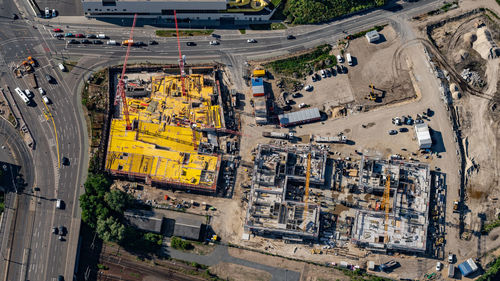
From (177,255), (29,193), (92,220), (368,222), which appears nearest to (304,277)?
(368,222)

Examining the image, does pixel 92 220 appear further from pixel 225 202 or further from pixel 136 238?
pixel 225 202

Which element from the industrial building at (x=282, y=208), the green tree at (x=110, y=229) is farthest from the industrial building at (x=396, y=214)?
the green tree at (x=110, y=229)

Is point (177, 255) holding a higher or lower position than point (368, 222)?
lower

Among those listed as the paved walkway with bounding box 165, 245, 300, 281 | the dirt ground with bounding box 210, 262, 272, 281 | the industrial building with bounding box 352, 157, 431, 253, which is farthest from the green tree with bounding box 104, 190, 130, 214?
the industrial building with bounding box 352, 157, 431, 253

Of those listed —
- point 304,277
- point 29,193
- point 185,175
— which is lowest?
point 304,277

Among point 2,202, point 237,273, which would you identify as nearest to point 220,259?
point 237,273

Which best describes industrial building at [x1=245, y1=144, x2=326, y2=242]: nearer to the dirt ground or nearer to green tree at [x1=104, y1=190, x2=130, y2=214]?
the dirt ground

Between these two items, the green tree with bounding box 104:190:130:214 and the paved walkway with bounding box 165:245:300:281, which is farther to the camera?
the paved walkway with bounding box 165:245:300:281
